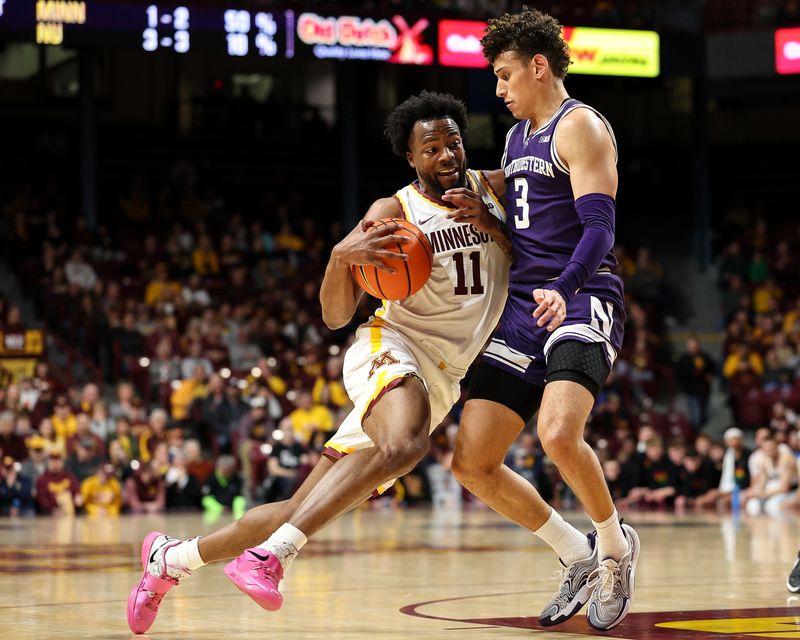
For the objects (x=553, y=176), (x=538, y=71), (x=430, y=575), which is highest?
(x=538, y=71)

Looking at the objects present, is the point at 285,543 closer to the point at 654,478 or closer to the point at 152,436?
the point at 152,436

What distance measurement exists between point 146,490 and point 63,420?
3.96ft

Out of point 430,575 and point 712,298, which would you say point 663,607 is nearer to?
point 430,575

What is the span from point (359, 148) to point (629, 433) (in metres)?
10.9

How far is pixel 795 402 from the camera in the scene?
18.0 m

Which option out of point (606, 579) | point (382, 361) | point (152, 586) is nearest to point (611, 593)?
point (606, 579)

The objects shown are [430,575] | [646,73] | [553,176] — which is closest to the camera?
[553,176]

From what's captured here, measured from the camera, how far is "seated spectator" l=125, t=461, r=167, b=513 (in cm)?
1513

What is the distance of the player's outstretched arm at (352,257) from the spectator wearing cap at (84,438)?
33.3 feet

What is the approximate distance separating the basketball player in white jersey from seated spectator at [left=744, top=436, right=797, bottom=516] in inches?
418

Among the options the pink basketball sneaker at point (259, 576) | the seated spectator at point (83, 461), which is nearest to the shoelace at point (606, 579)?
the pink basketball sneaker at point (259, 576)

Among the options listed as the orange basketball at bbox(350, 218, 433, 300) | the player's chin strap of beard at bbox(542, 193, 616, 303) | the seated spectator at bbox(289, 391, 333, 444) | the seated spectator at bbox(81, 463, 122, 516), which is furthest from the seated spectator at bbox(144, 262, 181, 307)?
the player's chin strap of beard at bbox(542, 193, 616, 303)

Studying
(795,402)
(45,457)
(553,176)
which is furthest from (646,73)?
(553,176)

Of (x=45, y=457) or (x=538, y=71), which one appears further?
(x=45, y=457)
